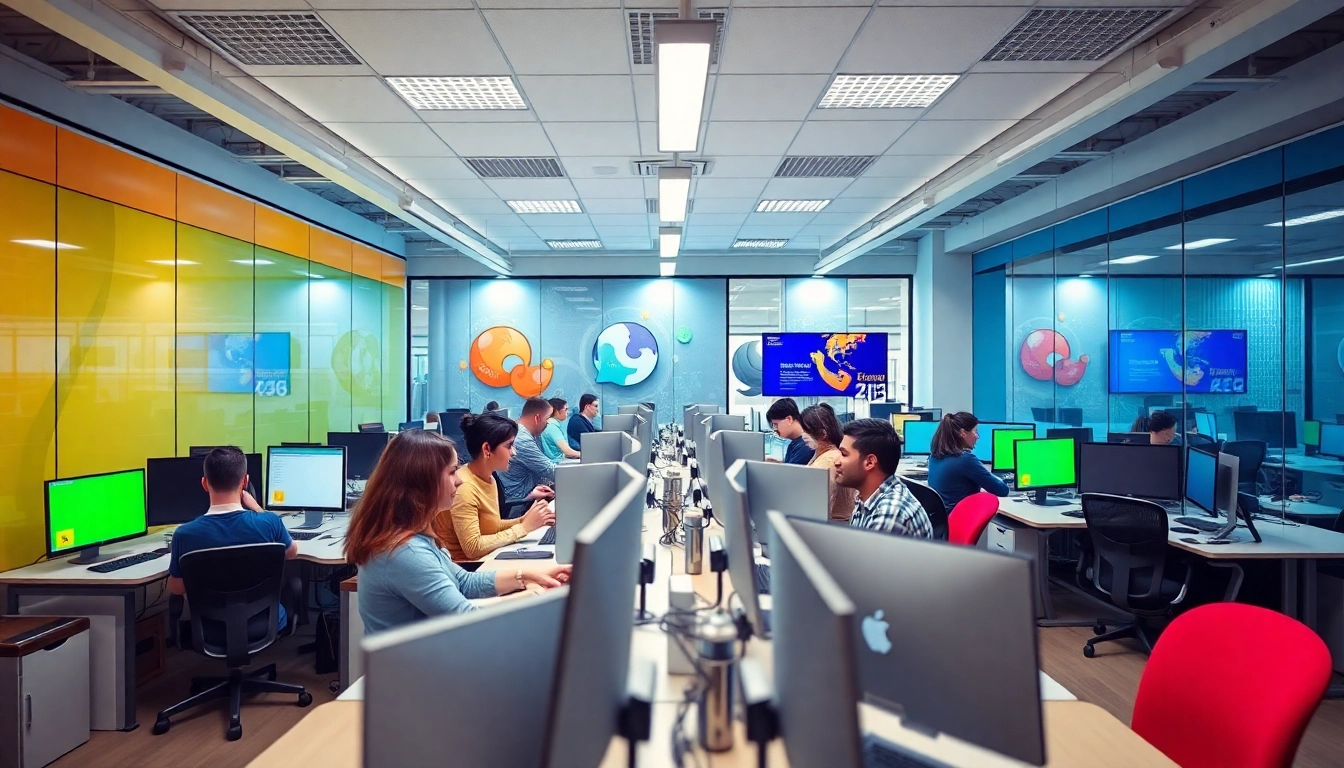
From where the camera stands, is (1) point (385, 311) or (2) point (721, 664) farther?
(1) point (385, 311)

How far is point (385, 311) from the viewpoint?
9.52m

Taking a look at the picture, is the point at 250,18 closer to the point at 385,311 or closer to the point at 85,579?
the point at 85,579

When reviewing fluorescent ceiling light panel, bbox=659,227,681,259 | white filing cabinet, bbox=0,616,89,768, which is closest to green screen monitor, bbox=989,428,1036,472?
fluorescent ceiling light panel, bbox=659,227,681,259

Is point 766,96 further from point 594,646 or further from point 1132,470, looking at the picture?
point 594,646

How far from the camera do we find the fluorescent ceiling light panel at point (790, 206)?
738 centimetres

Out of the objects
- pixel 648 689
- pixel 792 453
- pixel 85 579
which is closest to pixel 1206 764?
pixel 648 689

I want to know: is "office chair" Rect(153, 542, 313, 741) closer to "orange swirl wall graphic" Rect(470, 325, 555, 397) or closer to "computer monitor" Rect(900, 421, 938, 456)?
"computer monitor" Rect(900, 421, 938, 456)

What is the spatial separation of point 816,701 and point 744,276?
1004cm

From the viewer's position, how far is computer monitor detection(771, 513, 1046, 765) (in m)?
1.14

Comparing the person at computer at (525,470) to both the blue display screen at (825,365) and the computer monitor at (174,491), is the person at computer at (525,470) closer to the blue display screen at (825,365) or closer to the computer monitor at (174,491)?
the computer monitor at (174,491)

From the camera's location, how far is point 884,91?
448 centimetres

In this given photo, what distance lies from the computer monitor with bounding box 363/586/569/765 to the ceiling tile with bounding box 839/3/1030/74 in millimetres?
3502

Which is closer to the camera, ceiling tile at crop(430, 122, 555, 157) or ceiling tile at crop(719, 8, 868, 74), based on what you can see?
ceiling tile at crop(719, 8, 868, 74)

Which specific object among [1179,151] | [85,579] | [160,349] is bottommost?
[85,579]
